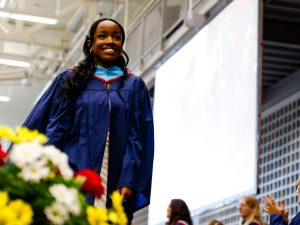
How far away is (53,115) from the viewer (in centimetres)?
381

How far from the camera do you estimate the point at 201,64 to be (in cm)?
996

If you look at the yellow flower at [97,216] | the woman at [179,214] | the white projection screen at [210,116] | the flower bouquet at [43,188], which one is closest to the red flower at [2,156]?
the flower bouquet at [43,188]

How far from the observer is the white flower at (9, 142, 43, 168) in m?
1.81

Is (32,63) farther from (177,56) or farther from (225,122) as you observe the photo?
(225,122)

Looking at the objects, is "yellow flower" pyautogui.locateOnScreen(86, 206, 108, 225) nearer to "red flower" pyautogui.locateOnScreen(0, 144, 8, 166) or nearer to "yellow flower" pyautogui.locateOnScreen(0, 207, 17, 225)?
"yellow flower" pyautogui.locateOnScreen(0, 207, 17, 225)

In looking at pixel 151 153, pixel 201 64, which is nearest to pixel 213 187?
pixel 201 64

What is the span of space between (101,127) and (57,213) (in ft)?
6.51

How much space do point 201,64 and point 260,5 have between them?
5.78 feet

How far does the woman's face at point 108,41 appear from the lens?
12.6 ft

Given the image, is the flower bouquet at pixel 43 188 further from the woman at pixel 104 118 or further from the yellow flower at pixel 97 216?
the woman at pixel 104 118

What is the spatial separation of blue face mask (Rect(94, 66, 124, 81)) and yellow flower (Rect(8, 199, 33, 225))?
2.13 meters

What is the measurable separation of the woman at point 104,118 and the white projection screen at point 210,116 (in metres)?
3.83

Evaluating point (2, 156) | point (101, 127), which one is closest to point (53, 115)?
point (101, 127)

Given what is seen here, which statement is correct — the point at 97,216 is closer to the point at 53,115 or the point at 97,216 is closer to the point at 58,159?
the point at 58,159
